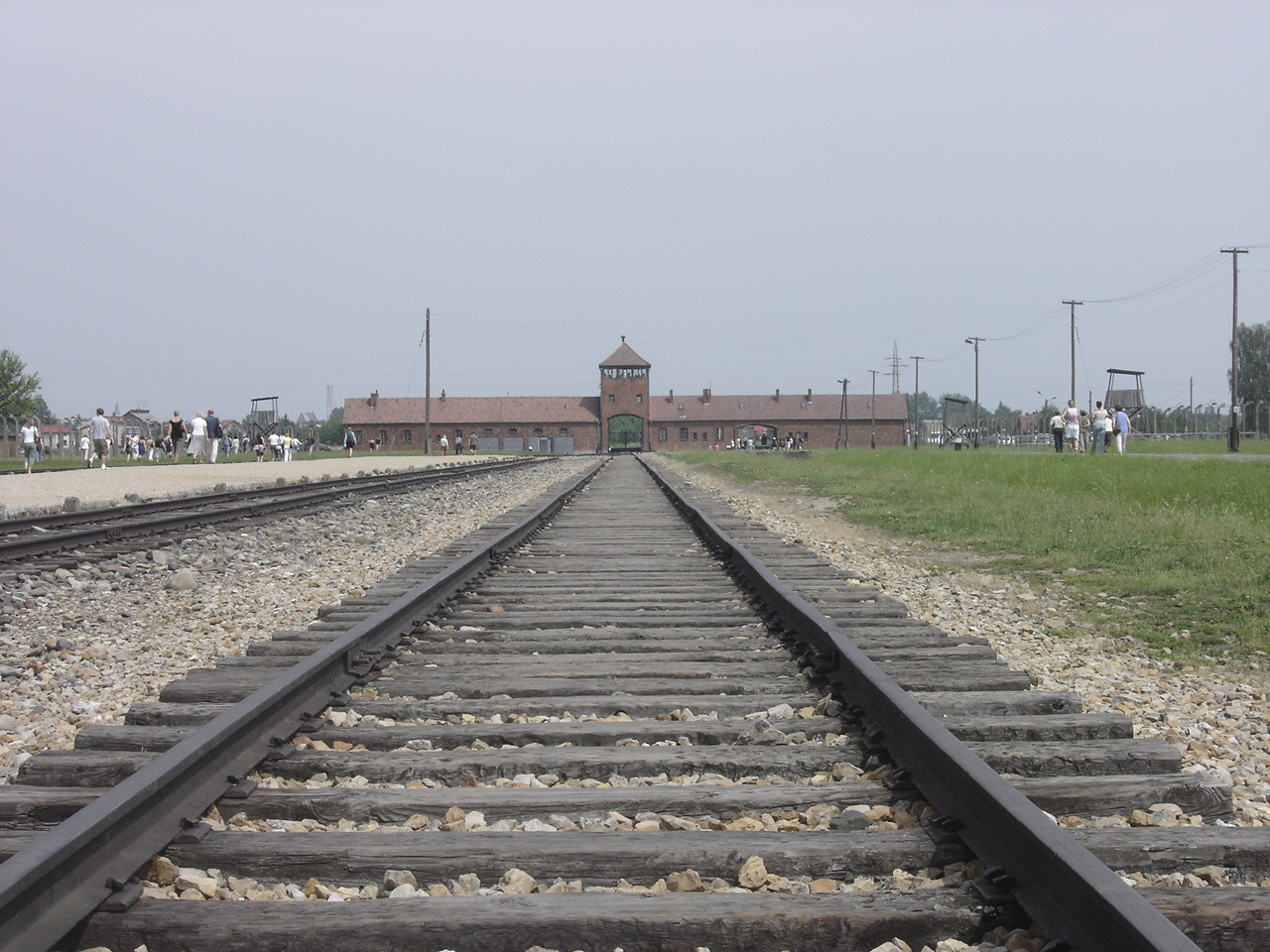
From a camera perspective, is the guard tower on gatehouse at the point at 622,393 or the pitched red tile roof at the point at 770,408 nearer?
the guard tower on gatehouse at the point at 622,393

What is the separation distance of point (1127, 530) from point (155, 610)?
8999 millimetres

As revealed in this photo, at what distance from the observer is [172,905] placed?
2.29 meters

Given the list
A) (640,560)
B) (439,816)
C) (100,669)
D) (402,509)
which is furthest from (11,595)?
(402,509)

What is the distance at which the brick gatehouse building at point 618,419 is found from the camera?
11000cm

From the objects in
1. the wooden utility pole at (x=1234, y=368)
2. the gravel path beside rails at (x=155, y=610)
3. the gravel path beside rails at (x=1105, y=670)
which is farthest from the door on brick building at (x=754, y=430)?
the gravel path beside rails at (x=1105, y=670)

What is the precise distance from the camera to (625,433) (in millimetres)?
115625

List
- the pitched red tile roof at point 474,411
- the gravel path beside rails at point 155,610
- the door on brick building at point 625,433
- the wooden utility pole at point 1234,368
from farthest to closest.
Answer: the door on brick building at point 625,433, the pitched red tile roof at point 474,411, the wooden utility pole at point 1234,368, the gravel path beside rails at point 155,610

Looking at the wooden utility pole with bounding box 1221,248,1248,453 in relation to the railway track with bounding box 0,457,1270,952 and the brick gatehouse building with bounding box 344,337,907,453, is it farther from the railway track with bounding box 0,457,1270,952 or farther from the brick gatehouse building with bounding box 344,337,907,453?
the brick gatehouse building with bounding box 344,337,907,453

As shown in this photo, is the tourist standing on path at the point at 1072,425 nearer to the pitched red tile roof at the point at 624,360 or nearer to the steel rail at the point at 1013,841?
the steel rail at the point at 1013,841

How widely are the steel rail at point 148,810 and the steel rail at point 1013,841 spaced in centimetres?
192

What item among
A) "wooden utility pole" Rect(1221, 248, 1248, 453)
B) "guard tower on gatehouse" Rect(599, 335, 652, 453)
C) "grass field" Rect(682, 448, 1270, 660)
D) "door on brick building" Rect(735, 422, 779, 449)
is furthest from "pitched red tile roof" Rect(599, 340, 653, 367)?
"grass field" Rect(682, 448, 1270, 660)

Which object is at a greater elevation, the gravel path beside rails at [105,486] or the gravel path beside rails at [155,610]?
the gravel path beside rails at [105,486]

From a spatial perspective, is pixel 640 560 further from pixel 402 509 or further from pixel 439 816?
pixel 402 509

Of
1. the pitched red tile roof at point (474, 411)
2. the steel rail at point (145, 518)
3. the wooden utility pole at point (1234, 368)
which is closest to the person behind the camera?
the steel rail at point (145, 518)
